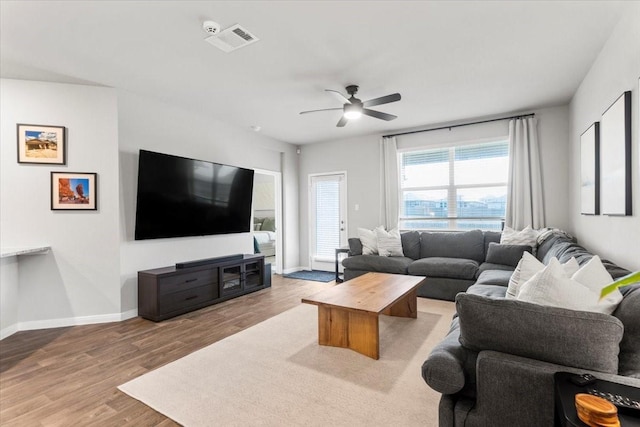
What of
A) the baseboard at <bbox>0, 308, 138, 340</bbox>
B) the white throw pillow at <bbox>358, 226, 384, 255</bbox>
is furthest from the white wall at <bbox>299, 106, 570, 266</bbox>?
the baseboard at <bbox>0, 308, 138, 340</bbox>

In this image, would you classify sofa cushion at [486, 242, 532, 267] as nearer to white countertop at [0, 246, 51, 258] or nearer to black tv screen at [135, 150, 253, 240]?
black tv screen at [135, 150, 253, 240]

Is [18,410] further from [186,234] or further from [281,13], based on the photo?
[281,13]

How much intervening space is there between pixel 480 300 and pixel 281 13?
7.65 ft

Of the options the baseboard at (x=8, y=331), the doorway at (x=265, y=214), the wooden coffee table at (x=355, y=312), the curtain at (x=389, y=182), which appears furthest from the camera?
the doorway at (x=265, y=214)

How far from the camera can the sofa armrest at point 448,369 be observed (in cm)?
140

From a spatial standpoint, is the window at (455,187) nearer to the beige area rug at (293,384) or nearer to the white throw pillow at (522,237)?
the white throw pillow at (522,237)

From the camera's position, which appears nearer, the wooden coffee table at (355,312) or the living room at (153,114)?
the living room at (153,114)

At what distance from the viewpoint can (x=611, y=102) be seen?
2.60 meters

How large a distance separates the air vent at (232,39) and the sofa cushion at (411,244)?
3788mm

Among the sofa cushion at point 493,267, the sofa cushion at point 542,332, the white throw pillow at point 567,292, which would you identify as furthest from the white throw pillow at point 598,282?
the sofa cushion at point 493,267

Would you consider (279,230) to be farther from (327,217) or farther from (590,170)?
(590,170)

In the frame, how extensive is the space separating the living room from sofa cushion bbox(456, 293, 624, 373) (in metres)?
1.41

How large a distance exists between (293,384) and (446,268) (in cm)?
283

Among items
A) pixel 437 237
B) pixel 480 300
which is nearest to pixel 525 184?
pixel 437 237
